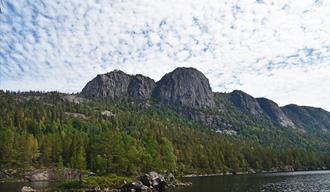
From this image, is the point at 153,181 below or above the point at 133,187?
above

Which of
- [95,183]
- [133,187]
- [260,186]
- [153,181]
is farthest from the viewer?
[260,186]

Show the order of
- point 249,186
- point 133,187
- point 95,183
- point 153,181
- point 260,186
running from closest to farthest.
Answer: point 133,187
point 95,183
point 153,181
point 260,186
point 249,186

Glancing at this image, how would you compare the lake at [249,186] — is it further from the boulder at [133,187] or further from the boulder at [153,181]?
the boulder at [133,187]

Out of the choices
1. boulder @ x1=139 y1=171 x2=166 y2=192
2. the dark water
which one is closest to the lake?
the dark water

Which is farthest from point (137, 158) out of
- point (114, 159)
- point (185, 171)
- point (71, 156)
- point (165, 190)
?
point (185, 171)

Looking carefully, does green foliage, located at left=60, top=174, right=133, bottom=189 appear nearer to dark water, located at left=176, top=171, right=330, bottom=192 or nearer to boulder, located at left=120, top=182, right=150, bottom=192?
boulder, located at left=120, top=182, right=150, bottom=192

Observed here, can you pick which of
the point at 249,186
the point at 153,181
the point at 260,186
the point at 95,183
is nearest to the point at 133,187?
the point at 153,181

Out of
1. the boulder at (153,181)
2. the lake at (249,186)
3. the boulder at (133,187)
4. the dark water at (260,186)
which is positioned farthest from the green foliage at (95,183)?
the dark water at (260,186)

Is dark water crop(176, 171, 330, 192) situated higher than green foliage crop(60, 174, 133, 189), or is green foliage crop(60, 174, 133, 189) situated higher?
green foliage crop(60, 174, 133, 189)

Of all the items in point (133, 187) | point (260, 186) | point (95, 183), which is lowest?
point (260, 186)

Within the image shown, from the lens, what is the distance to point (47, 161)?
Result: 16662 cm

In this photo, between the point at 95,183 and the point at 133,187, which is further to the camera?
the point at 95,183

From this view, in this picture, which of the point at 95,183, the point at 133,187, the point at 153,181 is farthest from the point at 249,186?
the point at 95,183

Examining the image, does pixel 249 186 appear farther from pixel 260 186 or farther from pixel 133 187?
pixel 133 187
